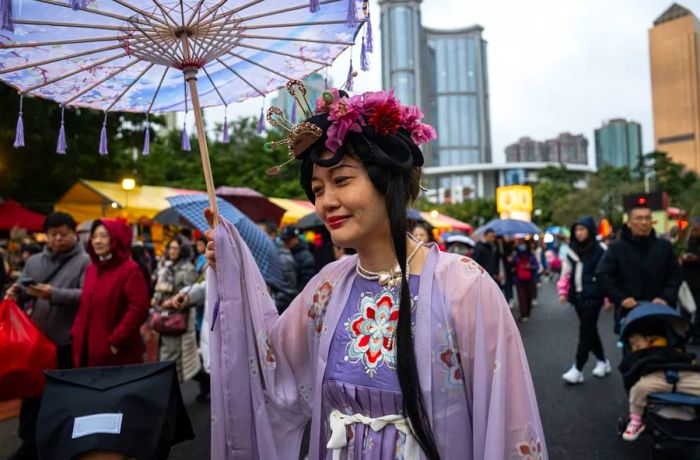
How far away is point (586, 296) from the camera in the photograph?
6.32 meters

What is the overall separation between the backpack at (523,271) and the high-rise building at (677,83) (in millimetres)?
81491

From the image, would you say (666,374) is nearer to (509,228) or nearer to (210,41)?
(210,41)

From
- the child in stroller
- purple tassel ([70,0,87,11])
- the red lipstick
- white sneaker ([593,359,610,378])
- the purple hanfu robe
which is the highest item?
purple tassel ([70,0,87,11])

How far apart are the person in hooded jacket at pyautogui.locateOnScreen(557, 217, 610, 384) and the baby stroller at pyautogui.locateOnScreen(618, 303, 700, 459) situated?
1.45 m

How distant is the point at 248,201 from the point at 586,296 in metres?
5.13

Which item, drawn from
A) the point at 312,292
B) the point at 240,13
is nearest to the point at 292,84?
the point at 240,13

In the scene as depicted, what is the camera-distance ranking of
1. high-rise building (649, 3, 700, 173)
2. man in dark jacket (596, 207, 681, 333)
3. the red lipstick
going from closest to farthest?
1. the red lipstick
2. man in dark jacket (596, 207, 681, 333)
3. high-rise building (649, 3, 700, 173)

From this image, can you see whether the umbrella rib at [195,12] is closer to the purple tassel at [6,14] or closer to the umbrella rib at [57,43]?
the umbrella rib at [57,43]

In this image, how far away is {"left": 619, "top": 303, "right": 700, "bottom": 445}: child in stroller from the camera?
3.92 m

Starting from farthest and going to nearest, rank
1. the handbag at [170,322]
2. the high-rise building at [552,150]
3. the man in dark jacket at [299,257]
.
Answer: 1. the high-rise building at [552,150]
2. the man in dark jacket at [299,257]
3. the handbag at [170,322]

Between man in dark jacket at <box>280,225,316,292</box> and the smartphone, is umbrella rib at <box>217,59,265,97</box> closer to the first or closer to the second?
the smartphone

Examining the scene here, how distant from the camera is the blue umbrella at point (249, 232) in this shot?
4.89m

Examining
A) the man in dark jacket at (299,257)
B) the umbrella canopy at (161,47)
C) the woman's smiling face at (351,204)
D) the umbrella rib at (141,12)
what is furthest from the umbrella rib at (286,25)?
the man in dark jacket at (299,257)

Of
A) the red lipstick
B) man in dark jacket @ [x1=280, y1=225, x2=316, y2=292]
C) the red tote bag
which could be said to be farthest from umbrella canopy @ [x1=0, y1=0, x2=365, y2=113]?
man in dark jacket @ [x1=280, y1=225, x2=316, y2=292]
